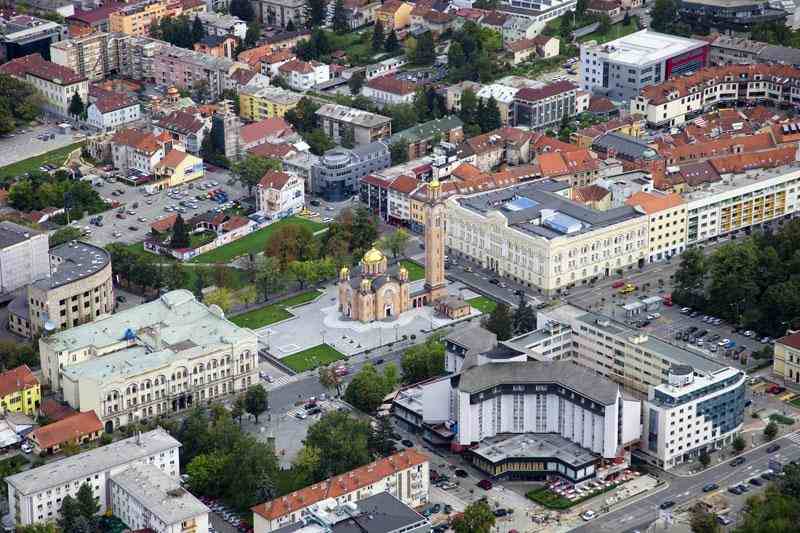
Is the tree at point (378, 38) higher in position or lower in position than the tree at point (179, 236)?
higher

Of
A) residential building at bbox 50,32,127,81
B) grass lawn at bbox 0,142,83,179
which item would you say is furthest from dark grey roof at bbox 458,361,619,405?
residential building at bbox 50,32,127,81

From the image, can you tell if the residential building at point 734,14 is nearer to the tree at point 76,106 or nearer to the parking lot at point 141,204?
the parking lot at point 141,204

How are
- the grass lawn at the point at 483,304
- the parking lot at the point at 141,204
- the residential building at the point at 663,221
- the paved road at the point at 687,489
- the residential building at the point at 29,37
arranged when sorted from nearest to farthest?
the paved road at the point at 687,489 → the grass lawn at the point at 483,304 → the residential building at the point at 663,221 → the parking lot at the point at 141,204 → the residential building at the point at 29,37

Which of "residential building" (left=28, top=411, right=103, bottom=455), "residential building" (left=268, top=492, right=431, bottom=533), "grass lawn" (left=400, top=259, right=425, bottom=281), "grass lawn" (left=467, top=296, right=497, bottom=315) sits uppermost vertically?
"residential building" (left=268, top=492, right=431, bottom=533)

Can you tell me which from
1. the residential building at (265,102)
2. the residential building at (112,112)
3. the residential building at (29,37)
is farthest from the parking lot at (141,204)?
the residential building at (29,37)

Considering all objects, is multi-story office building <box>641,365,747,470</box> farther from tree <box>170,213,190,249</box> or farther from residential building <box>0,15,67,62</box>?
residential building <box>0,15,67,62</box>

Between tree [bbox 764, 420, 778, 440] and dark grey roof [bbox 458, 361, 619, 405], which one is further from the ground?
dark grey roof [bbox 458, 361, 619, 405]

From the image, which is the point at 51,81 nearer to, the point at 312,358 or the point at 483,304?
the point at 483,304
